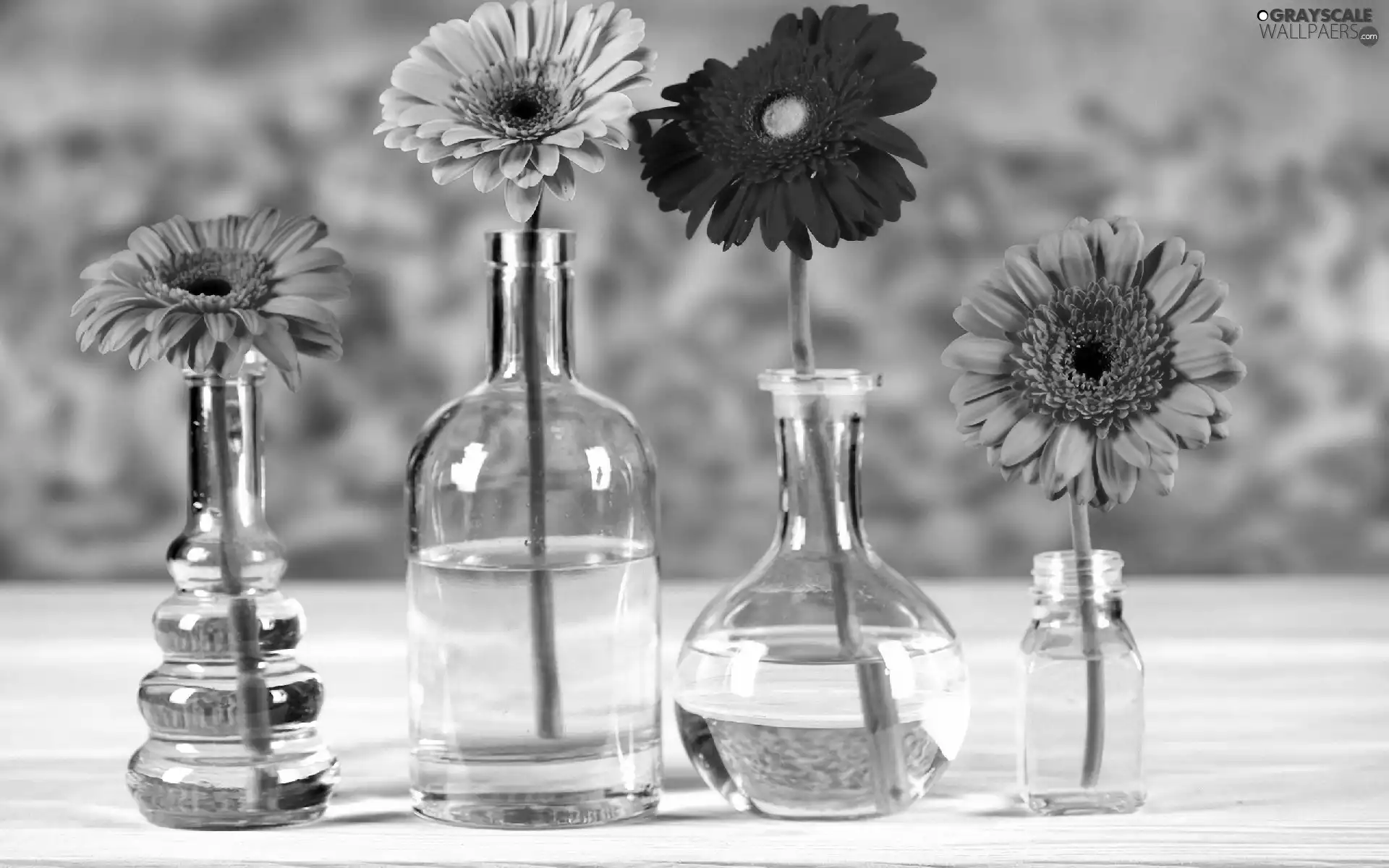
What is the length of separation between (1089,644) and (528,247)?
0.79 feet

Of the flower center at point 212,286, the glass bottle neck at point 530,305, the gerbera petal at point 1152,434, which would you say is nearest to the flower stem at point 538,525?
the glass bottle neck at point 530,305

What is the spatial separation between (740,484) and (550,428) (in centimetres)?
73

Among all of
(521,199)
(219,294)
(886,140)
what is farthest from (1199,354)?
(219,294)

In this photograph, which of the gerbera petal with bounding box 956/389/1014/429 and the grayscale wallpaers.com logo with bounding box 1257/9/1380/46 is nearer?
the gerbera petal with bounding box 956/389/1014/429

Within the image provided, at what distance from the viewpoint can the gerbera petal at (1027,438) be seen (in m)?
0.54

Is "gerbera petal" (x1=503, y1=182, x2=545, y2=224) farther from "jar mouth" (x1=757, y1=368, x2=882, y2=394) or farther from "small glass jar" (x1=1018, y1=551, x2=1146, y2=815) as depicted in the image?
"small glass jar" (x1=1018, y1=551, x2=1146, y2=815)

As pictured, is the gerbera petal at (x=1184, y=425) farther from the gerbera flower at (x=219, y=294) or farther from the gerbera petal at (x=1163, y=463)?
the gerbera flower at (x=219, y=294)

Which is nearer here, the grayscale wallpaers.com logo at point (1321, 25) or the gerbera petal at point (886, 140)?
the gerbera petal at point (886, 140)

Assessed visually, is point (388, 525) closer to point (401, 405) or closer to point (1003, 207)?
point (401, 405)

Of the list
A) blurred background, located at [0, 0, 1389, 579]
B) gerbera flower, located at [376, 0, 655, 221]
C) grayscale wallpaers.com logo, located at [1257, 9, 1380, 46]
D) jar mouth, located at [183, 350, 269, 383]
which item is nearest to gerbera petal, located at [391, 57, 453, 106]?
gerbera flower, located at [376, 0, 655, 221]

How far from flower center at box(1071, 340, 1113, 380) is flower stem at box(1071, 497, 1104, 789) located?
0.05 m

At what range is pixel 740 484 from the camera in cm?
132

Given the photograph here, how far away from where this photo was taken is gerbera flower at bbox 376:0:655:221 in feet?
1.80

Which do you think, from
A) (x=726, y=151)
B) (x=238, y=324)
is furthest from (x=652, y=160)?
(x=238, y=324)
